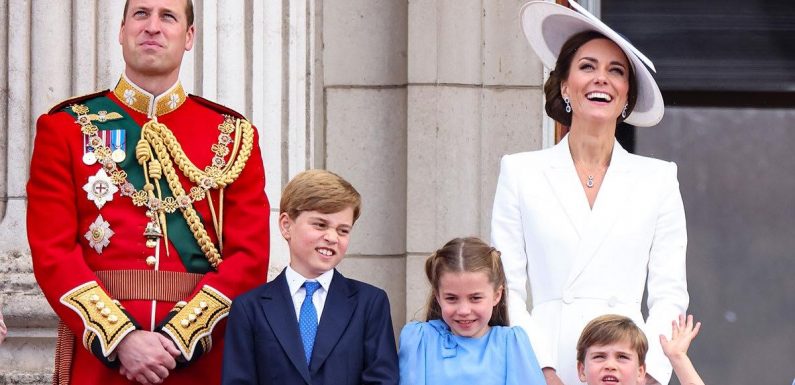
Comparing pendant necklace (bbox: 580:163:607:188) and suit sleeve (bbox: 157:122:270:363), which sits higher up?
pendant necklace (bbox: 580:163:607:188)

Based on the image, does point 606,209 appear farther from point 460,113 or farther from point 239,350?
point 460,113

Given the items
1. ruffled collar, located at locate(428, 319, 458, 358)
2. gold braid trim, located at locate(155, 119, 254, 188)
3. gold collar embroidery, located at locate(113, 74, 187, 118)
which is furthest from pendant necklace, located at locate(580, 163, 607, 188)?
gold collar embroidery, located at locate(113, 74, 187, 118)

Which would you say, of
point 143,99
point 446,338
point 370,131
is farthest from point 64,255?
point 370,131

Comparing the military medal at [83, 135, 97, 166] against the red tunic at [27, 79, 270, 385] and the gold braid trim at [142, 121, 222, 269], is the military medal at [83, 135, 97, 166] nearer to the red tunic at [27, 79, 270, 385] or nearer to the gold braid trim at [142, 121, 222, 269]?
the red tunic at [27, 79, 270, 385]

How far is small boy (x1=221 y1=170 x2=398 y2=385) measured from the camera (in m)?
4.99

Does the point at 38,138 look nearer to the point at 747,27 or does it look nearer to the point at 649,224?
the point at 649,224

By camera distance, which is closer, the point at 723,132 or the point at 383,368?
the point at 383,368

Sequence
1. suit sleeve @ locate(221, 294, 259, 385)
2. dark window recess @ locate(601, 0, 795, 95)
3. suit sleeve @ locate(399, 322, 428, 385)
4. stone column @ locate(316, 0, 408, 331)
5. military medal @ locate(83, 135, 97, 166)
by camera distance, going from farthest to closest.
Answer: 1. dark window recess @ locate(601, 0, 795, 95)
2. stone column @ locate(316, 0, 408, 331)
3. military medal @ locate(83, 135, 97, 166)
4. suit sleeve @ locate(399, 322, 428, 385)
5. suit sleeve @ locate(221, 294, 259, 385)

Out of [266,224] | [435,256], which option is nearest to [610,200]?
[435,256]

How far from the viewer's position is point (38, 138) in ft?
17.1

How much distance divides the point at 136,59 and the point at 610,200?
55.1 inches

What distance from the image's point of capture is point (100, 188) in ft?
16.9

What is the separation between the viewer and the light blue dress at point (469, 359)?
5.04m

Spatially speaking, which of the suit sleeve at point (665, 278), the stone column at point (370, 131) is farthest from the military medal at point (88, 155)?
the stone column at point (370, 131)
